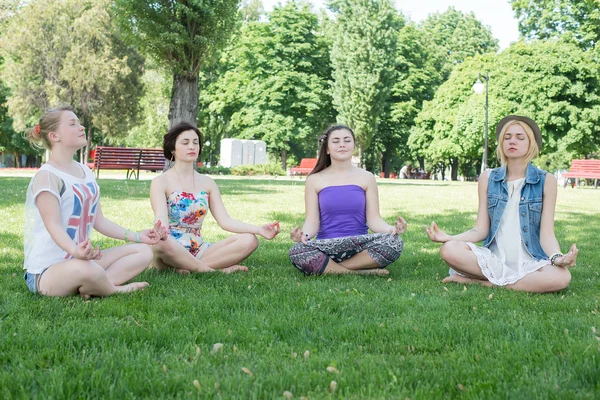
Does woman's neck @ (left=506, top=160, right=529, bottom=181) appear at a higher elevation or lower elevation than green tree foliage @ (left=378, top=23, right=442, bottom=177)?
lower

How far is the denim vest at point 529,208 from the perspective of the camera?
5277mm

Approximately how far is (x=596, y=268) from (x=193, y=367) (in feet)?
16.2

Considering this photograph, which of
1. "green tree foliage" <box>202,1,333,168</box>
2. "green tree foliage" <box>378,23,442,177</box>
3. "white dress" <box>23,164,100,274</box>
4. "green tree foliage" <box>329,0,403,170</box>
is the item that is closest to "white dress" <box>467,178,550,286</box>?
"white dress" <box>23,164,100,274</box>

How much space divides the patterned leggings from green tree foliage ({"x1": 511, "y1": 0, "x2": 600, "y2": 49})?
37.1 m

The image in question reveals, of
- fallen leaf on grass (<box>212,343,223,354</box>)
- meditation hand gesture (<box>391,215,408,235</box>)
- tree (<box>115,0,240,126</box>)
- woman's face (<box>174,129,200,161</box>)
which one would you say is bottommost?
fallen leaf on grass (<box>212,343,223,354</box>)

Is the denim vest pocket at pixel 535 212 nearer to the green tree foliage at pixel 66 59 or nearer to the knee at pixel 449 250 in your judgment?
the knee at pixel 449 250

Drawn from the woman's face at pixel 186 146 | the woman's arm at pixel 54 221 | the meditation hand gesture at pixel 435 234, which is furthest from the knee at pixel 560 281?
the woman's arm at pixel 54 221

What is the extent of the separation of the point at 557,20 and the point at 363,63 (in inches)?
525

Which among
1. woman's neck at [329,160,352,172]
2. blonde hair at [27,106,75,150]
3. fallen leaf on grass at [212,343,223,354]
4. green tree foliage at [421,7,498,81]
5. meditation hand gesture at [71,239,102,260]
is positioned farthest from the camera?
green tree foliage at [421,7,498,81]

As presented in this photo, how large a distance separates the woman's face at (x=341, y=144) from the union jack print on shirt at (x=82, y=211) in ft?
7.69

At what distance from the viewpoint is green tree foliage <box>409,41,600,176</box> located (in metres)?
37.6

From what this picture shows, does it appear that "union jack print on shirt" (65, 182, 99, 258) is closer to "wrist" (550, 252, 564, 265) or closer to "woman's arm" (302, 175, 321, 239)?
"woman's arm" (302, 175, 321, 239)

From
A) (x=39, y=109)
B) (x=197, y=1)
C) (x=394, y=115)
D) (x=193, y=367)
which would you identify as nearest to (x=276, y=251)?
(x=193, y=367)

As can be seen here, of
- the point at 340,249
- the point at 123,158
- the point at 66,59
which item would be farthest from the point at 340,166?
the point at 66,59
